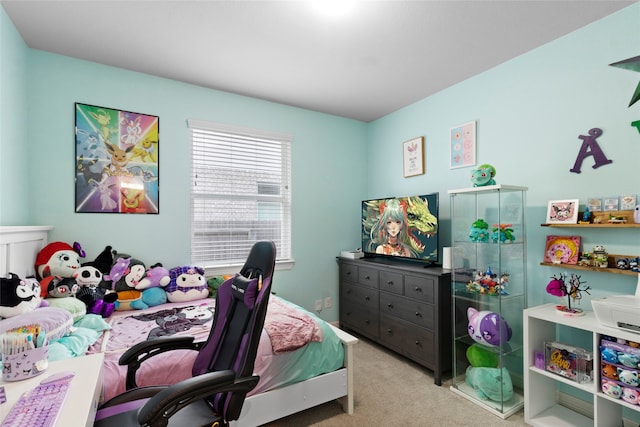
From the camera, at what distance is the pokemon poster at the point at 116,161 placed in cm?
255

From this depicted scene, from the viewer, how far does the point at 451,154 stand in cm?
301

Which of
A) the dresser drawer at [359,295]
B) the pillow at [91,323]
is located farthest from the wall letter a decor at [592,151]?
the pillow at [91,323]

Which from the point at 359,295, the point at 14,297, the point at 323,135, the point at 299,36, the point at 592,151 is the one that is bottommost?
A: the point at 359,295

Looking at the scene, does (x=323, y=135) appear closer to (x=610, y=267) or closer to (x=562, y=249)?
(x=562, y=249)

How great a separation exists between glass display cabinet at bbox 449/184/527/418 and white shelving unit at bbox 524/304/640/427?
0.53 feet

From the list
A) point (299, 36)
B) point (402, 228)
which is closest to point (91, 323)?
point (299, 36)

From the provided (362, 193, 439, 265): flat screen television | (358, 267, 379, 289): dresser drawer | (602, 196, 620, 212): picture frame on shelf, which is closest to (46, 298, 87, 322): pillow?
(358, 267, 379, 289): dresser drawer

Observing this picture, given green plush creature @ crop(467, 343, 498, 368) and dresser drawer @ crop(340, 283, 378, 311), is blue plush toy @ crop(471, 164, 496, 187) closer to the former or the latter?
green plush creature @ crop(467, 343, 498, 368)

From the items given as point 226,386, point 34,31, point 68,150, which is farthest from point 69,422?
point 34,31

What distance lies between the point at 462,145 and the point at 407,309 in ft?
5.22

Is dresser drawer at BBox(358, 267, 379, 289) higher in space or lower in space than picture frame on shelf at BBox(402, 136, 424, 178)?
lower

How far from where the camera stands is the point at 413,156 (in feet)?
11.2

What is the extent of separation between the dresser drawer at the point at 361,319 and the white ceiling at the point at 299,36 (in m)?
2.29

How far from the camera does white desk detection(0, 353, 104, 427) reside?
0.93 meters
